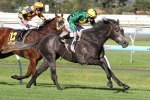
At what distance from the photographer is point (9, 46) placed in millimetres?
11219

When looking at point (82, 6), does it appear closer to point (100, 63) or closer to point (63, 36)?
point (63, 36)

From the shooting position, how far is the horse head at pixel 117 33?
961 centimetres

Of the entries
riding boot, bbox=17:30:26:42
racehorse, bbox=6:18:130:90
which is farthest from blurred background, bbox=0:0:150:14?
racehorse, bbox=6:18:130:90

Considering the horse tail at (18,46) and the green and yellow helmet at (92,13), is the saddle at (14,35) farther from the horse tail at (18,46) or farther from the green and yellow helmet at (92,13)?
the green and yellow helmet at (92,13)

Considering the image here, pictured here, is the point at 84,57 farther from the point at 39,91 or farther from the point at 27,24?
the point at 27,24

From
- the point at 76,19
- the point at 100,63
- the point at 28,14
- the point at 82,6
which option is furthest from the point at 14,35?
the point at 82,6

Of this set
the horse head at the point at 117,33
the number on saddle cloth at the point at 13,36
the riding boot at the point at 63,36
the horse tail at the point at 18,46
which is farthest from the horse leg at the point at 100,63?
the number on saddle cloth at the point at 13,36

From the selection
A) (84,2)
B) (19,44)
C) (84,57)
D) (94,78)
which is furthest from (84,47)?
(84,2)

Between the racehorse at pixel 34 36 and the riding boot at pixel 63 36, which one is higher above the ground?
the riding boot at pixel 63 36

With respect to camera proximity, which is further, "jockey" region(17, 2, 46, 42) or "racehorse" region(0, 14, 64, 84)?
"jockey" region(17, 2, 46, 42)

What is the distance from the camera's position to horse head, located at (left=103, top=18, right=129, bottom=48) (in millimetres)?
9609

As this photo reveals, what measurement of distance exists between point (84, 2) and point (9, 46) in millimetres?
33633

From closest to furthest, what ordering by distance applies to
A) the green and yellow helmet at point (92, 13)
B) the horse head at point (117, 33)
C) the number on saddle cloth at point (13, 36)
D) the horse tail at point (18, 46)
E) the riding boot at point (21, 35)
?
the horse head at point (117, 33) < the green and yellow helmet at point (92, 13) < the horse tail at point (18, 46) < the riding boot at point (21, 35) < the number on saddle cloth at point (13, 36)

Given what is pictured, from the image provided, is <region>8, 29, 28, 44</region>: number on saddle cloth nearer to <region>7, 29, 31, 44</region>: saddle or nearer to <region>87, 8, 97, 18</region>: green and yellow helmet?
<region>7, 29, 31, 44</region>: saddle
